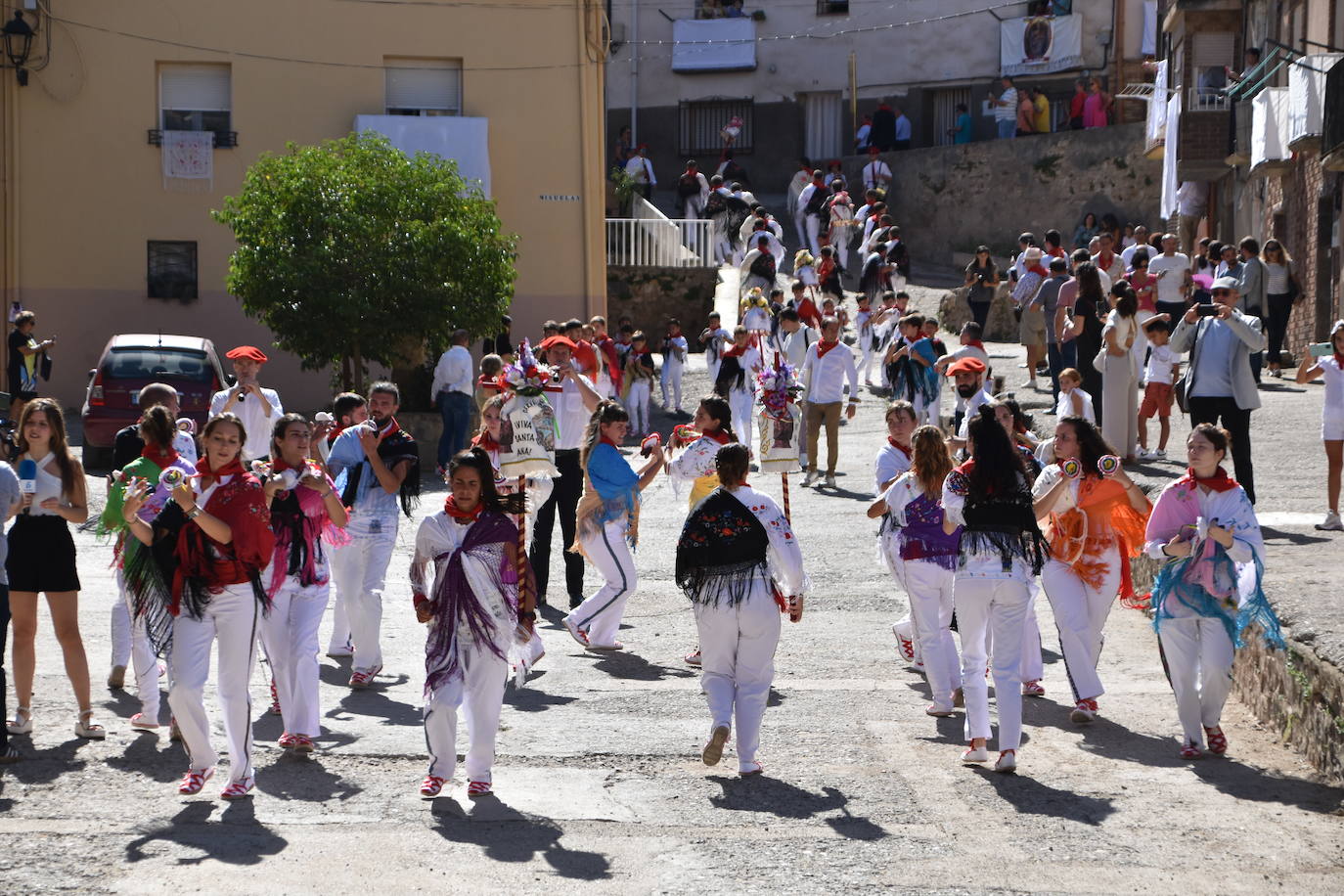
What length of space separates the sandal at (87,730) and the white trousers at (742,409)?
11.1 m

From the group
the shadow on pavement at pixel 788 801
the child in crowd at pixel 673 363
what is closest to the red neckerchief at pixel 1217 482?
the shadow on pavement at pixel 788 801

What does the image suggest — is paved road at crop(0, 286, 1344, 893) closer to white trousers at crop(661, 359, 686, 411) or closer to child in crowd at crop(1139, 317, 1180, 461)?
child in crowd at crop(1139, 317, 1180, 461)

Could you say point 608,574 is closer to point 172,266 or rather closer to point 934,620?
point 934,620

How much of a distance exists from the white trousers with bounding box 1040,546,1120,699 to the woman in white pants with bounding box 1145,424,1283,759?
1.93 feet

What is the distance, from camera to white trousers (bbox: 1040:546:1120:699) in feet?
29.4

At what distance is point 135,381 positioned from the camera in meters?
19.2

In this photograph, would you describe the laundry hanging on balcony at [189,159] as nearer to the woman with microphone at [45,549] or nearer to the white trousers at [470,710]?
the woman with microphone at [45,549]

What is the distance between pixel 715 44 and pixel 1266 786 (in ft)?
118

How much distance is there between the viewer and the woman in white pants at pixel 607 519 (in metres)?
10.5

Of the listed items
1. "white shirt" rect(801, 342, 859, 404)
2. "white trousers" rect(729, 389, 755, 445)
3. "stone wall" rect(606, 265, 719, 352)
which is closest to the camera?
"white shirt" rect(801, 342, 859, 404)

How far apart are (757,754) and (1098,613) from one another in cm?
208

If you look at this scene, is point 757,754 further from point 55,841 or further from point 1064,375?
point 1064,375

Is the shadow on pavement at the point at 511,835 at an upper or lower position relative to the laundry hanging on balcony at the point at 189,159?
lower

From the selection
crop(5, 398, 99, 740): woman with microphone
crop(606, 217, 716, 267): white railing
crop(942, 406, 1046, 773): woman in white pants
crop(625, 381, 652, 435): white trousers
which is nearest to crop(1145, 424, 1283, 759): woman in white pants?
crop(942, 406, 1046, 773): woman in white pants
